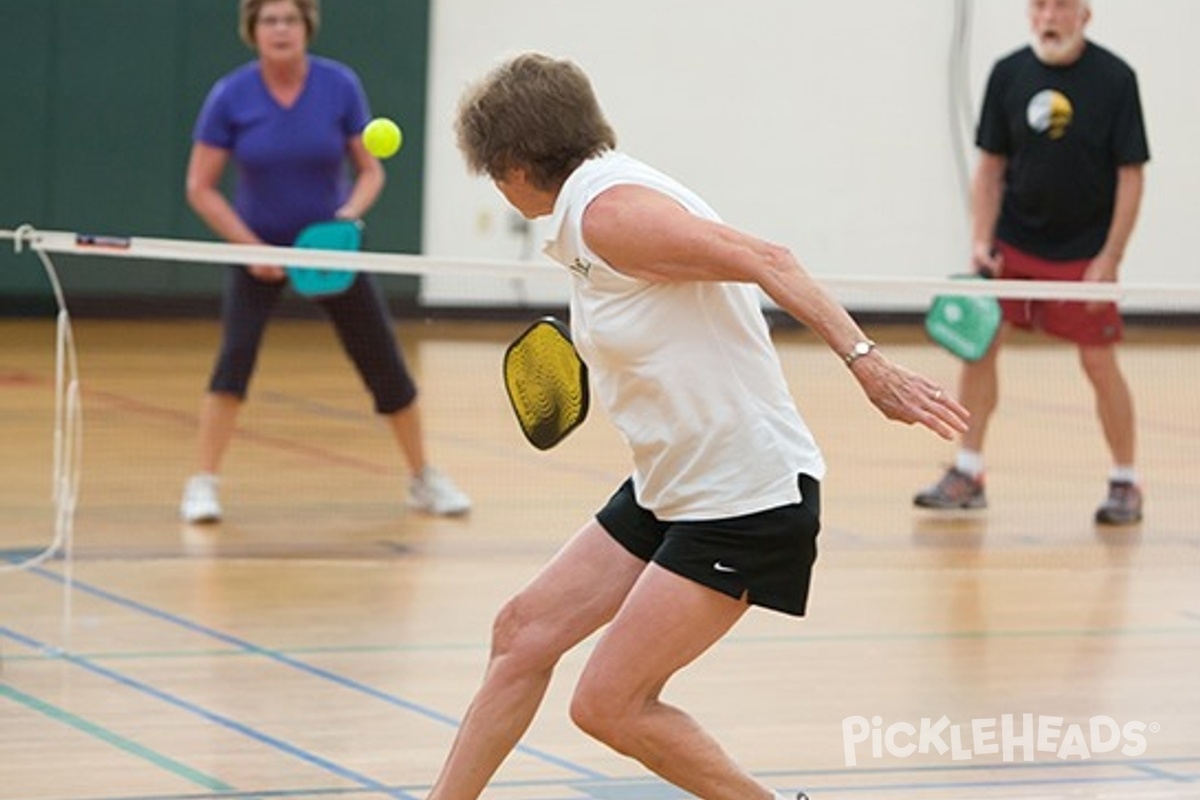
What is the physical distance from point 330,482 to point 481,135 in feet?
18.5

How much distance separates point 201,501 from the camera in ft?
29.1

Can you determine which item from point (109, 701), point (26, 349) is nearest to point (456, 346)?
point (26, 349)

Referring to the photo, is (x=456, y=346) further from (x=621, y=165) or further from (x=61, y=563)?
(x=621, y=165)

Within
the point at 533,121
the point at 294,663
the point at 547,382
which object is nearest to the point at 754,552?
the point at 547,382

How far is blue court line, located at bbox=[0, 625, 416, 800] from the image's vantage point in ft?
18.1

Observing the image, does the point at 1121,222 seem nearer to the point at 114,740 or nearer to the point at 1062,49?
the point at 1062,49

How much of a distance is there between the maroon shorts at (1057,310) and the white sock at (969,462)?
1.72 ft

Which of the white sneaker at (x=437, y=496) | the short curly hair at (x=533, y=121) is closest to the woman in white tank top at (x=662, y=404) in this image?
the short curly hair at (x=533, y=121)

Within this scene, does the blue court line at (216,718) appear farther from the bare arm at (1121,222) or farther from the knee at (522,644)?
the bare arm at (1121,222)

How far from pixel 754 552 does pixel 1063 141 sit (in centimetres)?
538

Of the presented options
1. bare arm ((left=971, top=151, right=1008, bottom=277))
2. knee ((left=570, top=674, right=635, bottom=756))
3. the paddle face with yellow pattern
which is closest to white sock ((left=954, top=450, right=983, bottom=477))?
bare arm ((left=971, top=151, right=1008, bottom=277))

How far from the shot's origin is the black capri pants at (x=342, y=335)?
29.1ft

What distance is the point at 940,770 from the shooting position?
229 inches

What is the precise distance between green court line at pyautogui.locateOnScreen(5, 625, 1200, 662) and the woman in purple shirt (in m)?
2.10
